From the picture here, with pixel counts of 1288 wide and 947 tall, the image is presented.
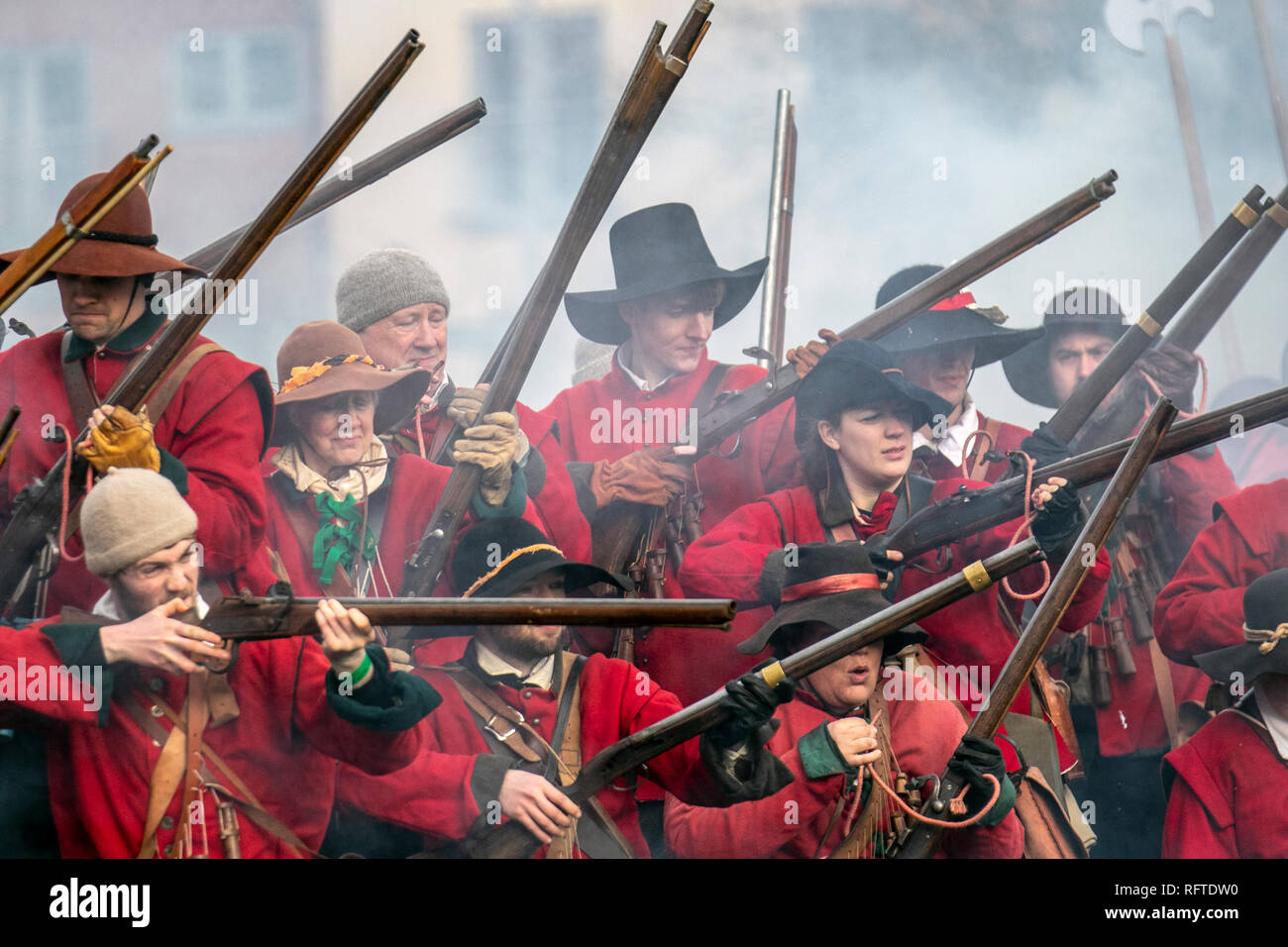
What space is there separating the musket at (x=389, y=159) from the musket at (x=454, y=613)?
1.90 meters

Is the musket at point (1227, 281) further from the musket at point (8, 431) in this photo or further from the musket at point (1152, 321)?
the musket at point (8, 431)

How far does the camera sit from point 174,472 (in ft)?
21.0

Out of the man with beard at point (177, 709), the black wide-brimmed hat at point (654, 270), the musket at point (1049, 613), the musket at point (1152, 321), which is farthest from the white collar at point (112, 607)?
the musket at point (1152, 321)

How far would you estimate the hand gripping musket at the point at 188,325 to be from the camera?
6352mm

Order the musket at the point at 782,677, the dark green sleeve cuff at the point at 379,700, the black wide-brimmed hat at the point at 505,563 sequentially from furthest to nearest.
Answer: the black wide-brimmed hat at the point at 505,563
the musket at the point at 782,677
the dark green sleeve cuff at the point at 379,700

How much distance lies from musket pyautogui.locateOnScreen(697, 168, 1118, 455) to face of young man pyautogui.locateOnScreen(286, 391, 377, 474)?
142 cm

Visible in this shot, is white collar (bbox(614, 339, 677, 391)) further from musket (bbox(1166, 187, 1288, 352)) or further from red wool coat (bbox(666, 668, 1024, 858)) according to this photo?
musket (bbox(1166, 187, 1288, 352))

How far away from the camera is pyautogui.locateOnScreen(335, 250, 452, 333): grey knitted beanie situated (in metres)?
7.27

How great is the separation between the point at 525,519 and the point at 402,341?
979 mm

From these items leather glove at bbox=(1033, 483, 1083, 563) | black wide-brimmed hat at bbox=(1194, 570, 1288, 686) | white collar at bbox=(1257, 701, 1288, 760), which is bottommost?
white collar at bbox=(1257, 701, 1288, 760)

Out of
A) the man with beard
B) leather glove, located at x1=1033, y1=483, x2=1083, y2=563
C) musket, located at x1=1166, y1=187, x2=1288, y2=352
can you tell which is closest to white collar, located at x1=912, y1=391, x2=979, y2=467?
leather glove, located at x1=1033, y1=483, x2=1083, y2=563

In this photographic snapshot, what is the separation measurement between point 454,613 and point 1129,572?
2.88 meters

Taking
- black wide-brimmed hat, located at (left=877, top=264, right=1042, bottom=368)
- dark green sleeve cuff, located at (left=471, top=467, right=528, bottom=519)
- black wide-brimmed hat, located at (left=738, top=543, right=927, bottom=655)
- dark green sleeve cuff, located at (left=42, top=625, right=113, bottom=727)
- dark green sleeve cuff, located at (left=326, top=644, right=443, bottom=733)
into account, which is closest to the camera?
dark green sleeve cuff, located at (left=326, top=644, right=443, bottom=733)
